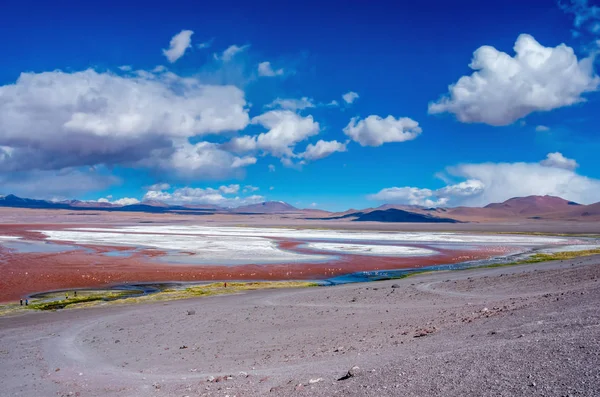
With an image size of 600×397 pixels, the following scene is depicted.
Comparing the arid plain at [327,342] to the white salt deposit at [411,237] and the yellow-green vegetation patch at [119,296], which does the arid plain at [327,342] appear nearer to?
the yellow-green vegetation patch at [119,296]

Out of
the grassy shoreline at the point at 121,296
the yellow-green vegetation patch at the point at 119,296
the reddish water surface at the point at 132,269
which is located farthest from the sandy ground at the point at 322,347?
the reddish water surface at the point at 132,269

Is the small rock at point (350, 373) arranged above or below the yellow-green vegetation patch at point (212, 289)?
above

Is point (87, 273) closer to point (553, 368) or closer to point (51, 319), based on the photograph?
point (51, 319)

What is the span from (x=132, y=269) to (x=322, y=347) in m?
29.9

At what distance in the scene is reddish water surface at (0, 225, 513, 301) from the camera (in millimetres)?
33188

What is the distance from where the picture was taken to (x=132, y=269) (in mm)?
39844

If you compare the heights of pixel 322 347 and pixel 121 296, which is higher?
pixel 322 347

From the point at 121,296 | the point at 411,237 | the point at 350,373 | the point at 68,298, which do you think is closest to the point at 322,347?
the point at 350,373

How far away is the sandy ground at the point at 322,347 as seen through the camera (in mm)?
8703

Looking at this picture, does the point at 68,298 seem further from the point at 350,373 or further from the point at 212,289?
the point at 350,373

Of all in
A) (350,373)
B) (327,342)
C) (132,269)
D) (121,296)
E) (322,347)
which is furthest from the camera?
(132,269)

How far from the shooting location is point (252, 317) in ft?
63.4

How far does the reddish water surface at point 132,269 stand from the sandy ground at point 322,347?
11598mm

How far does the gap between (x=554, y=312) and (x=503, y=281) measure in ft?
41.5
